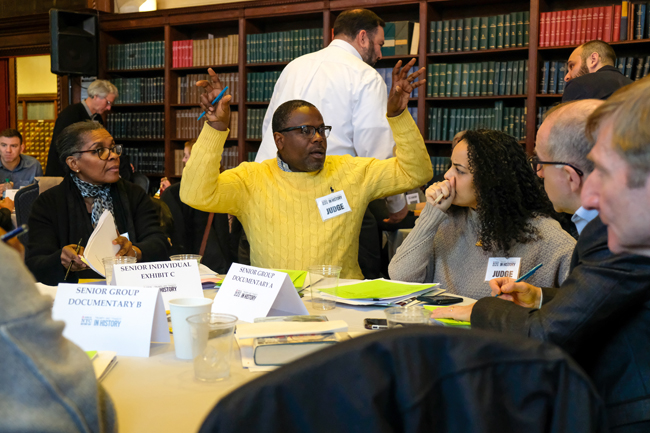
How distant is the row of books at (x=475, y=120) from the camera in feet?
16.4

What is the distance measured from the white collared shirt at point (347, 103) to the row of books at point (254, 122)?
2727mm

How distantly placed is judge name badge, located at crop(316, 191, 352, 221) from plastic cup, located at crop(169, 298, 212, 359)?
49.0 inches

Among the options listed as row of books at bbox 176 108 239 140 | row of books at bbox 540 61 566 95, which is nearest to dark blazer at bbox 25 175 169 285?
row of books at bbox 540 61 566 95

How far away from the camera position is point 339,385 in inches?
16.8

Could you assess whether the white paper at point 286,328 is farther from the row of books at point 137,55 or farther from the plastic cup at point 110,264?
the row of books at point 137,55

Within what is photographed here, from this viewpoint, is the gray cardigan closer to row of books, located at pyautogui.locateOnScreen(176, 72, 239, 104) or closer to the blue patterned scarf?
the blue patterned scarf

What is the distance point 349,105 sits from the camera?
121 inches

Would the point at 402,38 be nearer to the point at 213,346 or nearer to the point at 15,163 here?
the point at 15,163

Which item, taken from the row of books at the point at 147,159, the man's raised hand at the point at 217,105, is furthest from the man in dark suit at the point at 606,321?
the row of books at the point at 147,159

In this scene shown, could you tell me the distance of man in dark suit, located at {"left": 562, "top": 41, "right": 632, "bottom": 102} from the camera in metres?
3.43

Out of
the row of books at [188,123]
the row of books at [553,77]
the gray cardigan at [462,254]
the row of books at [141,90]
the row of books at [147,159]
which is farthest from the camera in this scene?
the row of books at [147,159]

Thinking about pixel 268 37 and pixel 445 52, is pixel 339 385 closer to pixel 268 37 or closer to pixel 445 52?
pixel 445 52

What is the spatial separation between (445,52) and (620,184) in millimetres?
4499

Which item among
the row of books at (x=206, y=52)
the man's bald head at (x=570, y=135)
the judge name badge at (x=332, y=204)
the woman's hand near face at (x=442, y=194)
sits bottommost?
the judge name badge at (x=332, y=204)
